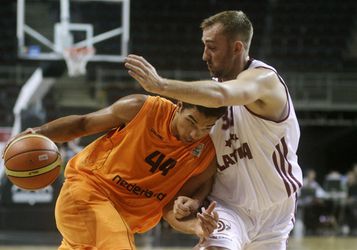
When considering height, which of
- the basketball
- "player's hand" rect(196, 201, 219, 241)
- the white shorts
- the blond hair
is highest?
the blond hair

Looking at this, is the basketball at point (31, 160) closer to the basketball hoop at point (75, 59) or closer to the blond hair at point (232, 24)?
the blond hair at point (232, 24)

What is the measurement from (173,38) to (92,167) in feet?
41.1

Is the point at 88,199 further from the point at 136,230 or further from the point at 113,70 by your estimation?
the point at 113,70

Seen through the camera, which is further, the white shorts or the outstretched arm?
the white shorts

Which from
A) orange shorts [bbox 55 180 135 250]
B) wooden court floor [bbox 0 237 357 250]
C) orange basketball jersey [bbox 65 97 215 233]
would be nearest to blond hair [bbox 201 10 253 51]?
orange basketball jersey [bbox 65 97 215 233]

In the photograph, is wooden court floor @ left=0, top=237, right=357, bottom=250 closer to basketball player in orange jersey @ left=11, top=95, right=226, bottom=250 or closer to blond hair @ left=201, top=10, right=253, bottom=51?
basketball player in orange jersey @ left=11, top=95, right=226, bottom=250

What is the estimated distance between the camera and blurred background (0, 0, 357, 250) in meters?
10.2

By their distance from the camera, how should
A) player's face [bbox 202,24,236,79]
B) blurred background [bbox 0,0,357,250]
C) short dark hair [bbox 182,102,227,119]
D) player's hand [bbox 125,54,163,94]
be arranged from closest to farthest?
player's hand [bbox 125,54,163,94]
short dark hair [bbox 182,102,227,119]
player's face [bbox 202,24,236,79]
blurred background [bbox 0,0,357,250]

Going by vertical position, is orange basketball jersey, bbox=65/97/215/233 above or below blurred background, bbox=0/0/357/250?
above

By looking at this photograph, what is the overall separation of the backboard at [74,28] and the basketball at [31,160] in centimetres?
724

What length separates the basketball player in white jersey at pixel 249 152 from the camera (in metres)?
3.38

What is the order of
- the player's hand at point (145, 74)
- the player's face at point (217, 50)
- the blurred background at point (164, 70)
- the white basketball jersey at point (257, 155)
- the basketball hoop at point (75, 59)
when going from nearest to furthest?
the player's hand at point (145, 74)
the player's face at point (217, 50)
the white basketball jersey at point (257, 155)
the blurred background at point (164, 70)
the basketball hoop at point (75, 59)

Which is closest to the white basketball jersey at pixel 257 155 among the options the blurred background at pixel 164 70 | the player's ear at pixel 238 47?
the player's ear at pixel 238 47

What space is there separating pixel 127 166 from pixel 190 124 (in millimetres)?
429
